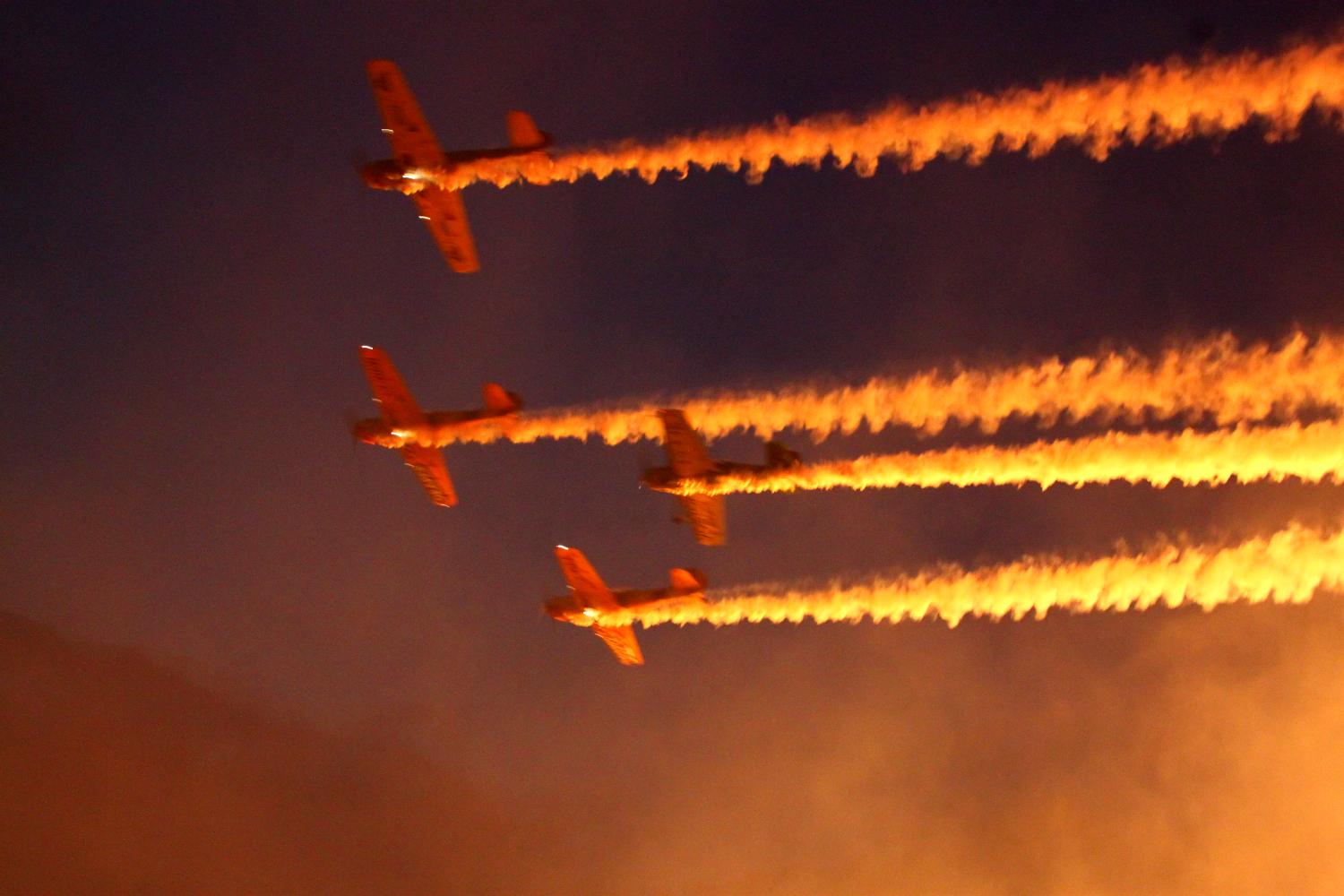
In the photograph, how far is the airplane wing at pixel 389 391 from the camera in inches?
801

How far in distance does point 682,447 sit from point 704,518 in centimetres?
145

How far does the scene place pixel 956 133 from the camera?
506 inches

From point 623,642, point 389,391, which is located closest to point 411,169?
point 389,391

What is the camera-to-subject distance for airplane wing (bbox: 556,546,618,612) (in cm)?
2086

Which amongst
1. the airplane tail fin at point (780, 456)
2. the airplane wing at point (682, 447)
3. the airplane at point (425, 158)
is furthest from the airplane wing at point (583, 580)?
the airplane at point (425, 158)

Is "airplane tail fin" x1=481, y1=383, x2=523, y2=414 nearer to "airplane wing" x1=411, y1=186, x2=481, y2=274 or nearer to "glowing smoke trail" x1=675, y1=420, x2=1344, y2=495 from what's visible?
"airplane wing" x1=411, y1=186, x2=481, y2=274

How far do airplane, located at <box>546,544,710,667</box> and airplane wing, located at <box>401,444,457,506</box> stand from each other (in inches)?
124

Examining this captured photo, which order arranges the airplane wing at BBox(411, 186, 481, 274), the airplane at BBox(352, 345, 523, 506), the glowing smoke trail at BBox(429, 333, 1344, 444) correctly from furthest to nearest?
the airplane at BBox(352, 345, 523, 506), the airplane wing at BBox(411, 186, 481, 274), the glowing smoke trail at BBox(429, 333, 1344, 444)

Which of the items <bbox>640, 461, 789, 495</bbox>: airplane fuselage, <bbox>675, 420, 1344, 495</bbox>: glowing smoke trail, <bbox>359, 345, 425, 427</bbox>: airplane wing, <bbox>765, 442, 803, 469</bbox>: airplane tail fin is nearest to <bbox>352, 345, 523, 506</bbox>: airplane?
<bbox>359, 345, 425, 427</bbox>: airplane wing

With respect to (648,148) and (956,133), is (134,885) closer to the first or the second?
(648,148)

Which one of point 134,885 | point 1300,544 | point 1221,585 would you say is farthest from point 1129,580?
point 134,885

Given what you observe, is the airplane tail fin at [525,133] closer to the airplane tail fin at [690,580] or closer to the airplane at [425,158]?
the airplane at [425,158]

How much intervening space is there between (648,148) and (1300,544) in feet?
35.8

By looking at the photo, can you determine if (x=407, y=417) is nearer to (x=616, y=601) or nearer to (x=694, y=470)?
(x=616, y=601)
